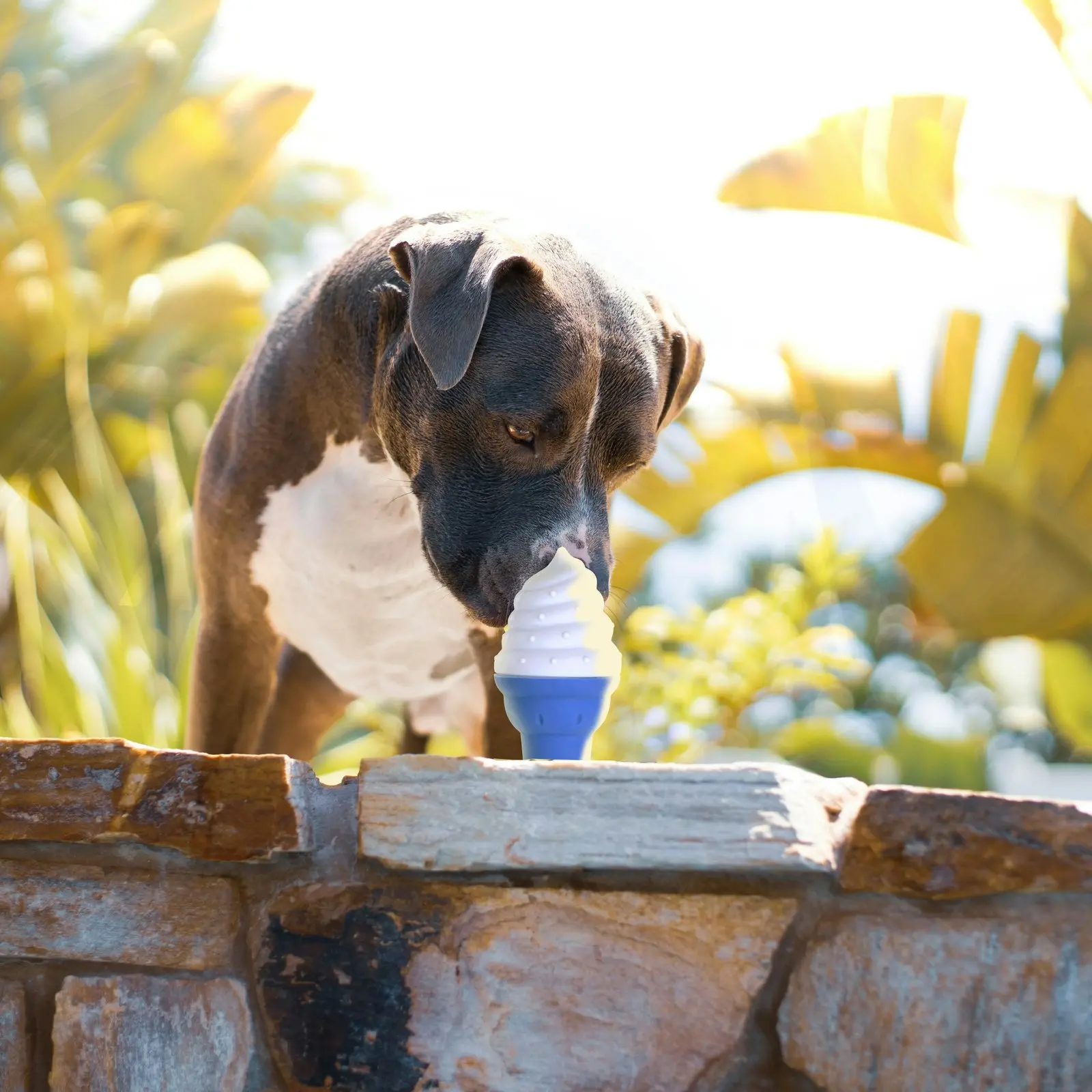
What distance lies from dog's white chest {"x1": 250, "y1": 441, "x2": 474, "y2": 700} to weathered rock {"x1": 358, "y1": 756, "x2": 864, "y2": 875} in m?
0.83

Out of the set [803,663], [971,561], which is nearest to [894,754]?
[971,561]

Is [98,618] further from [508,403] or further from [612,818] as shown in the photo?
[612,818]

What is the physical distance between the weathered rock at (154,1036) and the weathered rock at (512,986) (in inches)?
2.5

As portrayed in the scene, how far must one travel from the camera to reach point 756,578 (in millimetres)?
10750

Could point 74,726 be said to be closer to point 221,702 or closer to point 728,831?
point 221,702

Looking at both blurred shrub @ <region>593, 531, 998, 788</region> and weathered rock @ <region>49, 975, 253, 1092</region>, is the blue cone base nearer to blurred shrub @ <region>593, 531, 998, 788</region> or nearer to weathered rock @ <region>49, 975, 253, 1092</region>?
weathered rock @ <region>49, 975, 253, 1092</region>

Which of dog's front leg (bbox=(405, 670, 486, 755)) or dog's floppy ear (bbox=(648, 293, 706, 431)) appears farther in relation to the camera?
dog's front leg (bbox=(405, 670, 486, 755))

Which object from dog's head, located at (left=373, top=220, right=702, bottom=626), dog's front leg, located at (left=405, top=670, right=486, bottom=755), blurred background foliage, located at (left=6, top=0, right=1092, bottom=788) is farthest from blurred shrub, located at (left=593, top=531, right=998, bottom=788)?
dog's head, located at (left=373, top=220, right=702, bottom=626)

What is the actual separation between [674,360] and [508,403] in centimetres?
59

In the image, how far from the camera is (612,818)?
1656 millimetres

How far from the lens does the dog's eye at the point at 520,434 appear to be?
2203 mm

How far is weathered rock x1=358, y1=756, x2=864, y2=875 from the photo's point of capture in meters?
1.63

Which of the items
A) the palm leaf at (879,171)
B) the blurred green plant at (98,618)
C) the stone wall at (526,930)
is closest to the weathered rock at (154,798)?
the stone wall at (526,930)

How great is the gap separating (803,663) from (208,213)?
225 inches
